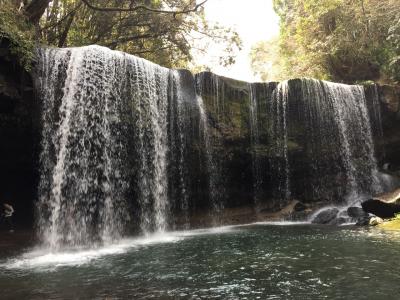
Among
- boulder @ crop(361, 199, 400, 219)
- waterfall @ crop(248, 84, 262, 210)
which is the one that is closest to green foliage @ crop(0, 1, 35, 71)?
waterfall @ crop(248, 84, 262, 210)

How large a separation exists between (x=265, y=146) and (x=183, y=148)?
453 centimetres

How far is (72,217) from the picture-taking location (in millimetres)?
13562

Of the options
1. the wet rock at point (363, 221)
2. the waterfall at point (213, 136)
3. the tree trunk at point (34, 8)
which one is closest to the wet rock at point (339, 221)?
the wet rock at point (363, 221)

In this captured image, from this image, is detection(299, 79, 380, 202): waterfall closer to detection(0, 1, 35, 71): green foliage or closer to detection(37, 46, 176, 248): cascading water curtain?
detection(37, 46, 176, 248): cascading water curtain

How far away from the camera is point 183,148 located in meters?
17.6

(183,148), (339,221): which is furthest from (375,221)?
(183,148)

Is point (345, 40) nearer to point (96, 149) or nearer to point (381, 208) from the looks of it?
point (381, 208)

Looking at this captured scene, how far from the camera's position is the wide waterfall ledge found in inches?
556

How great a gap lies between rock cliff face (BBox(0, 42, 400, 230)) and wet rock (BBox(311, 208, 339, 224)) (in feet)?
7.20

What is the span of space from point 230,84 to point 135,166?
692 cm

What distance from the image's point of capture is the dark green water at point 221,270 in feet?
23.1

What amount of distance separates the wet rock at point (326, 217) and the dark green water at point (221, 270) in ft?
12.8

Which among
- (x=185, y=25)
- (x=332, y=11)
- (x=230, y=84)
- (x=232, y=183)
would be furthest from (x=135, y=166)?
(x=332, y=11)

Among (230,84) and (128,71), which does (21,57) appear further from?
(230,84)
